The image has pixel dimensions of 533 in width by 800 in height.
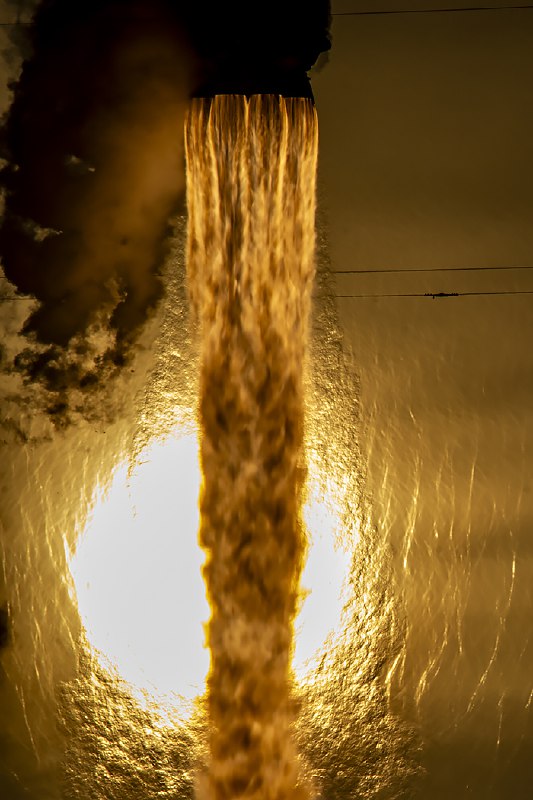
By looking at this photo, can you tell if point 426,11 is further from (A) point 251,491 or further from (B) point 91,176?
(A) point 251,491

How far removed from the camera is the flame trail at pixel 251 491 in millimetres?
2016

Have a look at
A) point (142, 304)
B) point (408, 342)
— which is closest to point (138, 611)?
point (142, 304)

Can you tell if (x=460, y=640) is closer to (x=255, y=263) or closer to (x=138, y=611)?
(x=138, y=611)

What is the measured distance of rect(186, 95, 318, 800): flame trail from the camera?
2016 mm

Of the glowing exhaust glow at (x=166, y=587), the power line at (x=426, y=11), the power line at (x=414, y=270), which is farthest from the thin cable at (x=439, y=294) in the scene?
the power line at (x=426, y=11)

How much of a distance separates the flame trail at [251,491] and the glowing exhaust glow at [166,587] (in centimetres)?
3

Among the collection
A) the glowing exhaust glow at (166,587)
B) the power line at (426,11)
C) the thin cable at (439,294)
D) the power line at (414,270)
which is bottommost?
the glowing exhaust glow at (166,587)

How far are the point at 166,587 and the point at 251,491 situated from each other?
0.85ft

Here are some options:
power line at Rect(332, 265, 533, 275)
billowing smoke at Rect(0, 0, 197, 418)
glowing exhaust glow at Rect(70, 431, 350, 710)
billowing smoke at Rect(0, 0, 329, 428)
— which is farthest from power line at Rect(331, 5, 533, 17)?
glowing exhaust glow at Rect(70, 431, 350, 710)

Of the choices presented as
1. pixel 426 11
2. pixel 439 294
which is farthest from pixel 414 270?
pixel 426 11

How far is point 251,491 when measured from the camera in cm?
203

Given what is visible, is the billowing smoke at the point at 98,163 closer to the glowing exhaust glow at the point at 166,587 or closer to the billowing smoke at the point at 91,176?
the billowing smoke at the point at 91,176

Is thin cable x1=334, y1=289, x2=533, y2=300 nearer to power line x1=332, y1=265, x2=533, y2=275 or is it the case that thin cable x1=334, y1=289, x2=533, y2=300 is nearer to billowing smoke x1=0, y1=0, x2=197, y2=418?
power line x1=332, y1=265, x2=533, y2=275

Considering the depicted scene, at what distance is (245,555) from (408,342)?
536mm
